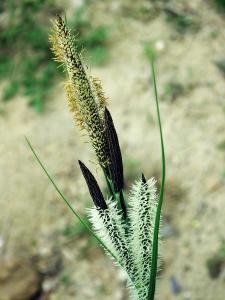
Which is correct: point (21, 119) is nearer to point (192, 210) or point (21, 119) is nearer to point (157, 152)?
point (157, 152)

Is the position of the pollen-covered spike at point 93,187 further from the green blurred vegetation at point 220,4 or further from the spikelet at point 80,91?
the green blurred vegetation at point 220,4

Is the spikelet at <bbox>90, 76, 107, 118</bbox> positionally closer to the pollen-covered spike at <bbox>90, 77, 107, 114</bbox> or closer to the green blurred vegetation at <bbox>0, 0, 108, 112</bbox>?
the pollen-covered spike at <bbox>90, 77, 107, 114</bbox>

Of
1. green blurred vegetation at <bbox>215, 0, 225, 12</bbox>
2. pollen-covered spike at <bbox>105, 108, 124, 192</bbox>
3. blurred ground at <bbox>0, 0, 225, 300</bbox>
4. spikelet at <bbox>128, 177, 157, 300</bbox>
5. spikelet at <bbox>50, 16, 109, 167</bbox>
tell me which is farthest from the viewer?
green blurred vegetation at <bbox>215, 0, 225, 12</bbox>

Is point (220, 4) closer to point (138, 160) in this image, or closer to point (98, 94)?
point (138, 160)

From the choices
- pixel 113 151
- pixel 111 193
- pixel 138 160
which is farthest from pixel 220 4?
pixel 113 151

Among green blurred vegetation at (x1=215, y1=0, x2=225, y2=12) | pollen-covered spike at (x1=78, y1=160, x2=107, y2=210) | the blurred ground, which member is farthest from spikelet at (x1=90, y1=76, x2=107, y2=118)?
green blurred vegetation at (x1=215, y1=0, x2=225, y2=12)

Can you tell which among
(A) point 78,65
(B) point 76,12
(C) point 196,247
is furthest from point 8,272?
(B) point 76,12
